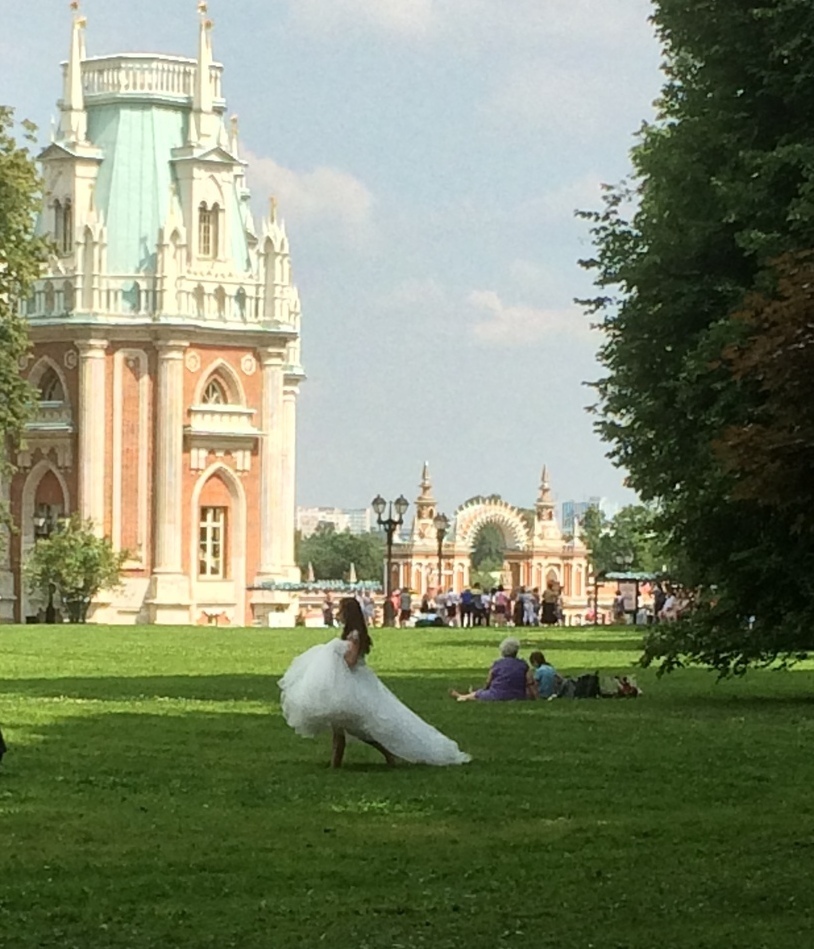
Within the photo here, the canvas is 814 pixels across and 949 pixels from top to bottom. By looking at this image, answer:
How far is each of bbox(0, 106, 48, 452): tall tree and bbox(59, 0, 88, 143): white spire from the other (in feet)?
141

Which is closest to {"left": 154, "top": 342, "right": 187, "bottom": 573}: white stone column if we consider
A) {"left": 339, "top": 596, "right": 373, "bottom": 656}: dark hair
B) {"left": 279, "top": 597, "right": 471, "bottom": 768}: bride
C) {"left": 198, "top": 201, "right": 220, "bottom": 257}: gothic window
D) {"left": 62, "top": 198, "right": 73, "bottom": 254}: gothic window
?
{"left": 198, "top": 201, "right": 220, "bottom": 257}: gothic window

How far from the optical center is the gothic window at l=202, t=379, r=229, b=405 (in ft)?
309

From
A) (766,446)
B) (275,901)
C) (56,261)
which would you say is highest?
(56,261)

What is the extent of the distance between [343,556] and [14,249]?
135614mm

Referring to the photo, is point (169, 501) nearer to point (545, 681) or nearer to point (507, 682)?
point (545, 681)

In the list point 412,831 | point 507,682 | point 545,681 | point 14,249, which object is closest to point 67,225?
point 14,249

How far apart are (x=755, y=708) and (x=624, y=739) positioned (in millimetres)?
5821

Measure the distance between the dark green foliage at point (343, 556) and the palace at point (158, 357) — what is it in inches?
3209

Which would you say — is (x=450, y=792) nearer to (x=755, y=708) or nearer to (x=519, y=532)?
(x=755, y=708)

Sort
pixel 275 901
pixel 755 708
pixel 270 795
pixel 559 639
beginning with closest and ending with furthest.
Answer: pixel 275 901
pixel 270 795
pixel 755 708
pixel 559 639

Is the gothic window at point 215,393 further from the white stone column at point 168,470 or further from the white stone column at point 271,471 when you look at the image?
the white stone column at point 168,470

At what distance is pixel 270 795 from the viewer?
17.4 meters

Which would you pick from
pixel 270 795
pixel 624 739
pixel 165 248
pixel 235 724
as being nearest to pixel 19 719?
pixel 235 724

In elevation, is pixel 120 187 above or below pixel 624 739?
above
